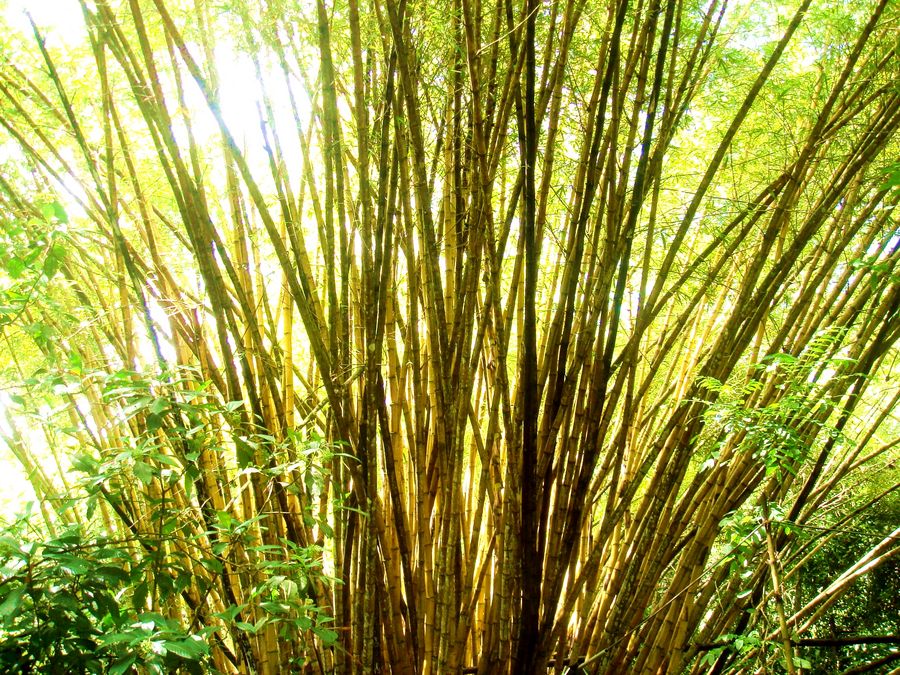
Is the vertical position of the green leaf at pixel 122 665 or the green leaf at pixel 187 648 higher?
the green leaf at pixel 122 665

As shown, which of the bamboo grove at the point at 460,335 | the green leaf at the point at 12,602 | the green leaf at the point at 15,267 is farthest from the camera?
the bamboo grove at the point at 460,335

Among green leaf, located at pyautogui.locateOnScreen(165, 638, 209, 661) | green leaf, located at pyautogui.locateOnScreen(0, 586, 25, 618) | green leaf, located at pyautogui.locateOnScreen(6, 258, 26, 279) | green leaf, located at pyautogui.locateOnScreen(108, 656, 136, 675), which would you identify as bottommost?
green leaf, located at pyautogui.locateOnScreen(165, 638, 209, 661)

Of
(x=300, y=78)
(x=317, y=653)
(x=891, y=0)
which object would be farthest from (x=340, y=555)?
(x=891, y=0)

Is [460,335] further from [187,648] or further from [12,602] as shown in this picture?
[12,602]

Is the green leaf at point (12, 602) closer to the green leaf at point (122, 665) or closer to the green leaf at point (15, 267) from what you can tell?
the green leaf at point (122, 665)

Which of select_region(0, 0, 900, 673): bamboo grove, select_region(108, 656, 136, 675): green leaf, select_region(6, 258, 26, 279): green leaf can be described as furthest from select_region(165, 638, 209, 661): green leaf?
select_region(6, 258, 26, 279): green leaf

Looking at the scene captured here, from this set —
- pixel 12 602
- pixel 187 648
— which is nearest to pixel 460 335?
pixel 187 648

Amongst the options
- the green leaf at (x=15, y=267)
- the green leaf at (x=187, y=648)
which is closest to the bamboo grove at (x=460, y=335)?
the green leaf at (x=15, y=267)

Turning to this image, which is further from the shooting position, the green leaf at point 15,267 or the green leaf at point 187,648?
the green leaf at point 15,267

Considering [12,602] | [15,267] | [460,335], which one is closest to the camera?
[12,602]

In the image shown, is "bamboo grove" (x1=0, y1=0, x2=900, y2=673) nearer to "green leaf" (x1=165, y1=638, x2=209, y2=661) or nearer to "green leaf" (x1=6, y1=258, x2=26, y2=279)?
"green leaf" (x1=6, y1=258, x2=26, y2=279)

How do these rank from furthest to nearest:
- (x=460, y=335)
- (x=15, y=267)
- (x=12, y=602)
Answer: (x=460, y=335) < (x=15, y=267) < (x=12, y=602)

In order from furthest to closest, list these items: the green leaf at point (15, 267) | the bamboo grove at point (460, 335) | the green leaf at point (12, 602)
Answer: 1. the bamboo grove at point (460, 335)
2. the green leaf at point (15, 267)
3. the green leaf at point (12, 602)

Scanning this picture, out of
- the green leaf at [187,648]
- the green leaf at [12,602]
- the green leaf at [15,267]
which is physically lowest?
the green leaf at [187,648]
